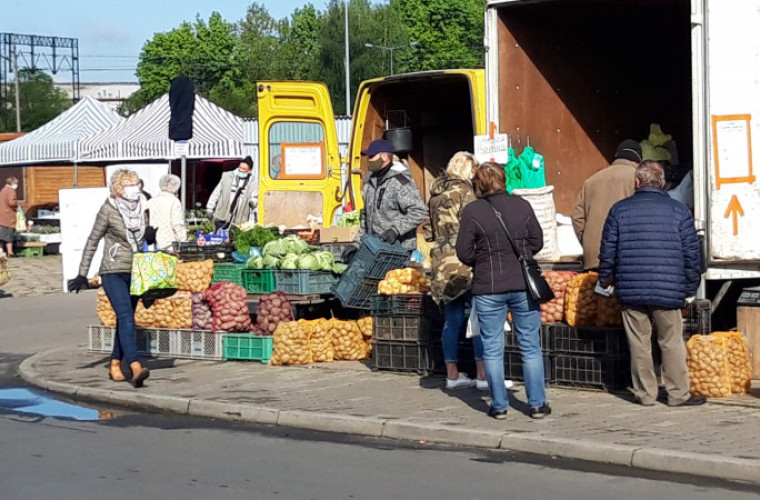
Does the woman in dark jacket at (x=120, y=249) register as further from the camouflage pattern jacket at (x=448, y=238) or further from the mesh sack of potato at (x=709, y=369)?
the mesh sack of potato at (x=709, y=369)

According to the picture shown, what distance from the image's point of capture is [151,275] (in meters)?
11.4

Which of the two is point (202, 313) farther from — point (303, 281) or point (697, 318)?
point (697, 318)

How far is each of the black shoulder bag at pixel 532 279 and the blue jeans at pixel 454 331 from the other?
1293mm

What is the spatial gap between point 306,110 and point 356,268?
514cm

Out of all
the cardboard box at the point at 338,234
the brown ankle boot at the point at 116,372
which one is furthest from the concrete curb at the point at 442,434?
the cardboard box at the point at 338,234

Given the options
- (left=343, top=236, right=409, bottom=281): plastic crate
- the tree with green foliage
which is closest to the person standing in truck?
(left=343, top=236, right=409, bottom=281): plastic crate

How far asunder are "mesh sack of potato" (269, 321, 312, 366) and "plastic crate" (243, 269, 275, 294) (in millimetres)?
767

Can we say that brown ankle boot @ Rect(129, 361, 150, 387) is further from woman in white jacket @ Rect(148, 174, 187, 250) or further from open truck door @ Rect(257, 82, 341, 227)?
open truck door @ Rect(257, 82, 341, 227)

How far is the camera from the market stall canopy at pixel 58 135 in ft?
110

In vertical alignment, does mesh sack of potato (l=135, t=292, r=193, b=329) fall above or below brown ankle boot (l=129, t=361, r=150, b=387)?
above

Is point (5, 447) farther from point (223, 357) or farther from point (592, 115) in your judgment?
point (592, 115)

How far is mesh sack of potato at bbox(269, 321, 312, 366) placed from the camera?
39.8ft

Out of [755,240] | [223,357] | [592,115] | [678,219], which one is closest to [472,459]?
[678,219]

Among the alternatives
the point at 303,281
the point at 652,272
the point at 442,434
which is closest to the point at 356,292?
the point at 303,281
